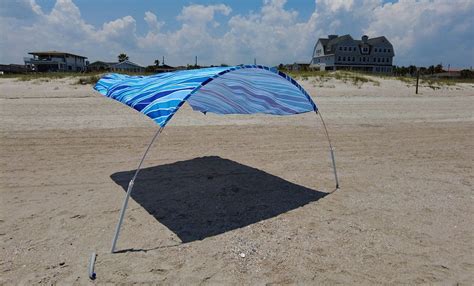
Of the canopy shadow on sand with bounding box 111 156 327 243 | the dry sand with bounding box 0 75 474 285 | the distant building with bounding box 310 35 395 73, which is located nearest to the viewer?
the dry sand with bounding box 0 75 474 285

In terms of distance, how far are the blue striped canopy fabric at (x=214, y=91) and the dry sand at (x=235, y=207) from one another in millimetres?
1323

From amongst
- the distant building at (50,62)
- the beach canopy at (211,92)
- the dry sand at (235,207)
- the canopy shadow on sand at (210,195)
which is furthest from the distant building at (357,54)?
the canopy shadow on sand at (210,195)

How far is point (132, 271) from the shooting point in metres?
3.43

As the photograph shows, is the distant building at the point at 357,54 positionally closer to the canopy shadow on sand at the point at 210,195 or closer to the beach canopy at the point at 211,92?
the beach canopy at the point at 211,92

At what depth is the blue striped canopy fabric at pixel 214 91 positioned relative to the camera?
3887mm

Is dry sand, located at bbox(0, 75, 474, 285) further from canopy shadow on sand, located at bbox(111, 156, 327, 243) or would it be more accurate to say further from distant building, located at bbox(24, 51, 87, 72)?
distant building, located at bbox(24, 51, 87, 72)

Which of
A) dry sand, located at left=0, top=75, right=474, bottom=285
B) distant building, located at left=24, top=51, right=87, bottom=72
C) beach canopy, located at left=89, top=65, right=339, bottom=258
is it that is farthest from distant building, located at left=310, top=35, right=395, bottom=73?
beach canopy, located at left=89, top=65, right=339, bottom=258

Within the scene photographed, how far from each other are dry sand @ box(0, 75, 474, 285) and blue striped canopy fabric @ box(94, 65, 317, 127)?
1.32 metres

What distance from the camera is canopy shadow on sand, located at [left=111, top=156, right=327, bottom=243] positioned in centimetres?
451

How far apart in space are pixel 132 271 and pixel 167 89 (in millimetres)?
2079

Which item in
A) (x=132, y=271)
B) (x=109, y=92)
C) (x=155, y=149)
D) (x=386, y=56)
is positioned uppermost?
(x=386, y=56)

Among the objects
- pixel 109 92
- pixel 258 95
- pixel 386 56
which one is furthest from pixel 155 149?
pixel 386 56

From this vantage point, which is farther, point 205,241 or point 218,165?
point 218,165

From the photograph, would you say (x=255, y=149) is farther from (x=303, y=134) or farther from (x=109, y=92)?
(x=109, y=92)
